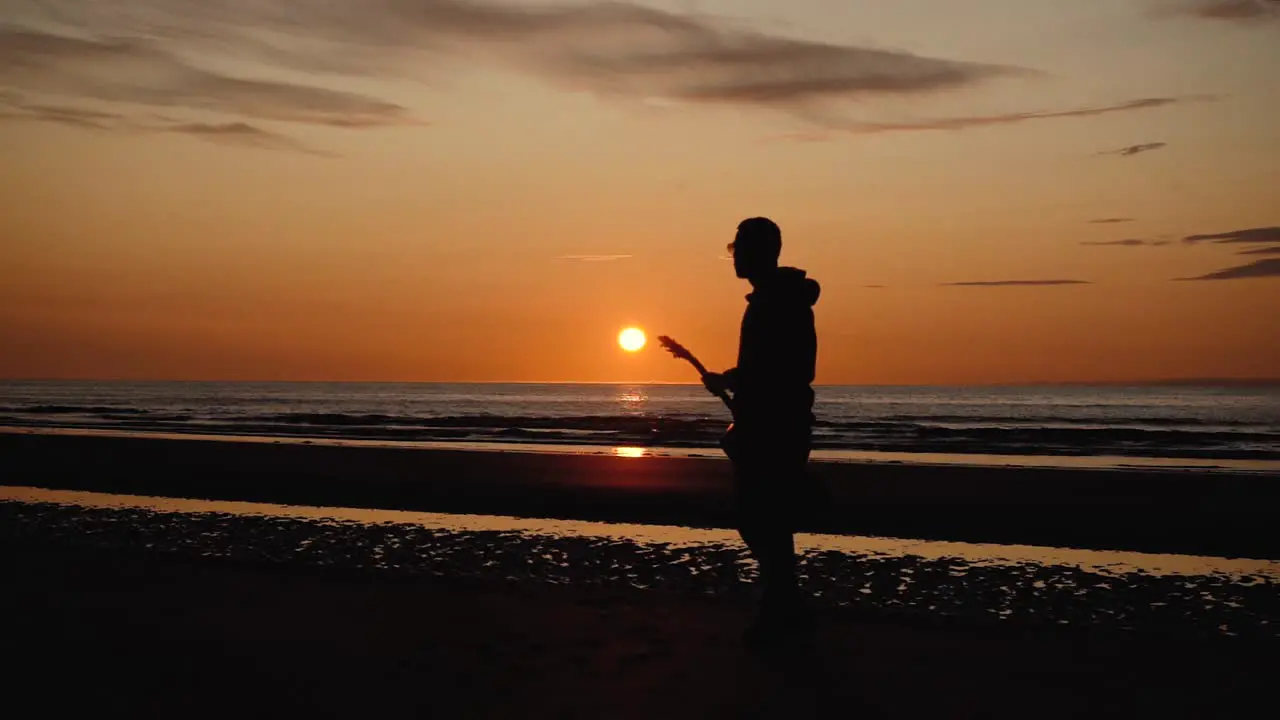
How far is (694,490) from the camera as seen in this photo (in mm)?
18469

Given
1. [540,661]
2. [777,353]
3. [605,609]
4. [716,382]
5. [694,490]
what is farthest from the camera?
[694,490]

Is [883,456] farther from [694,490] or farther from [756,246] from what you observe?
[756,246]

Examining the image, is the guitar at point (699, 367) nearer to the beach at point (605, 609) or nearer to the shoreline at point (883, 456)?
the beach at point (605, 609)

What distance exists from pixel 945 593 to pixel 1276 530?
310 inches

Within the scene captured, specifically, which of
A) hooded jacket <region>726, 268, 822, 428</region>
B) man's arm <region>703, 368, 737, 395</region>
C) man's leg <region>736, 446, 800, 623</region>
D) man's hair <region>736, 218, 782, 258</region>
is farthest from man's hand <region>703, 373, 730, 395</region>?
man's hair <region>736, 218, 782, 258</region>

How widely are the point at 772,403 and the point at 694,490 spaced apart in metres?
12.1

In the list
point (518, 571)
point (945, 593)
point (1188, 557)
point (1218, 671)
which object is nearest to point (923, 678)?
point (1218, 671)

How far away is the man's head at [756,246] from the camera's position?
258 inches

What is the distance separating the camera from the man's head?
21.5 feet

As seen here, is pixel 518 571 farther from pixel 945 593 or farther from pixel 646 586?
pixel 945 593

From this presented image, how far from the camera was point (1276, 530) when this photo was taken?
14.3 metres

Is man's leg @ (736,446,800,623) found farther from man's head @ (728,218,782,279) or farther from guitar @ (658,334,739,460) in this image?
man's head @ (728,218,782,279)

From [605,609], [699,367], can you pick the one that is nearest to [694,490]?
[605,609]

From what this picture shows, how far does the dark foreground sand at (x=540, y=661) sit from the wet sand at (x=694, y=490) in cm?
350
